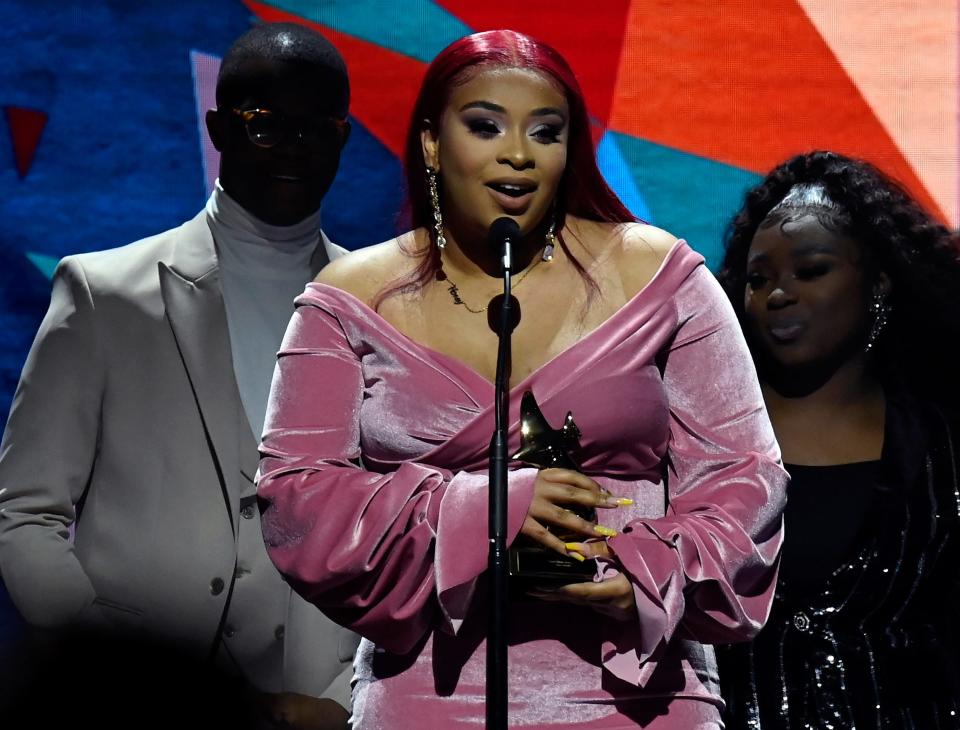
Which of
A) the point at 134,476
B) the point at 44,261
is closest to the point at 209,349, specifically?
the point at 134,476

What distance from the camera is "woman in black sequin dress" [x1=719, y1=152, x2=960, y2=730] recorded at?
331 cm

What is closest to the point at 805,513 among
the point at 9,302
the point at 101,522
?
the point at 101,522

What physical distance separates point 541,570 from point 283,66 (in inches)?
70.6

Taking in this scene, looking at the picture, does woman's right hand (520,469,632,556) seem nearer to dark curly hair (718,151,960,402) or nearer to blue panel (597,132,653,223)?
dark curly hair (718,151,960,402)

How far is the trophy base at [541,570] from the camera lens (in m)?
2.27

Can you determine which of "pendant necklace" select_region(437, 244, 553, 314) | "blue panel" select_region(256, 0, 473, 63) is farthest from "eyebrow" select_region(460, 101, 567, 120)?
"blue panel" select_region(256, 0, 473, 63)

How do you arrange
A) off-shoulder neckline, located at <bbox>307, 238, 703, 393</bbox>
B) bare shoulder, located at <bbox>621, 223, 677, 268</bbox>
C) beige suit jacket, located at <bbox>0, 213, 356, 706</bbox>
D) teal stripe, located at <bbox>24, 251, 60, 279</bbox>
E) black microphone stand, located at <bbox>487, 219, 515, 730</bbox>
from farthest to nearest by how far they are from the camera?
1. teal stripe, located at <bbox>24, 251, 60, 279</bbox>
2. beige suit jacket, located at <bbox>0, 213, 356, 706</bbox>
3. bare shoulder, located at <bbox>621, 223, 677, 268</bbox>
4. off-shoulder neckline, located at <bbox>307, 238, 703, 393</bbox>
5. black microphone stand, located at <bbox>487, 219, 515, 730</bbox>

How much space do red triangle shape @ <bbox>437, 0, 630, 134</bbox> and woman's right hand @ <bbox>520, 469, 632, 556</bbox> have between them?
1.82m

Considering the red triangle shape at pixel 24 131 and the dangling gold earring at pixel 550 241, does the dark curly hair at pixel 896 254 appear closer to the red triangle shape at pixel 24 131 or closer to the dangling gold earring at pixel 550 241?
the dangling gold earring at pixel 550 241

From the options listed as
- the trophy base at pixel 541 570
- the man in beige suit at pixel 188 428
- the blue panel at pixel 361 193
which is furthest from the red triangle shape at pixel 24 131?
the trophy base at pixel 541 570

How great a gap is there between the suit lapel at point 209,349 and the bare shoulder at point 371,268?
88 cm

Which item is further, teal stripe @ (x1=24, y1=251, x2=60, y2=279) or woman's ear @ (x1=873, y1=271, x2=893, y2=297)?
teal stripe @ (x1=24, y1=251, x2=60, y2=279)

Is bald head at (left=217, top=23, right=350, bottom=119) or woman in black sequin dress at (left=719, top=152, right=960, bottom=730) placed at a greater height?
bald head at (left=217, top=23, right=350, bottom=119)

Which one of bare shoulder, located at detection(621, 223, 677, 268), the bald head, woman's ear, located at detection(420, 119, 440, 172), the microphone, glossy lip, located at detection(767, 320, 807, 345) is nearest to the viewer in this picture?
the microphone
